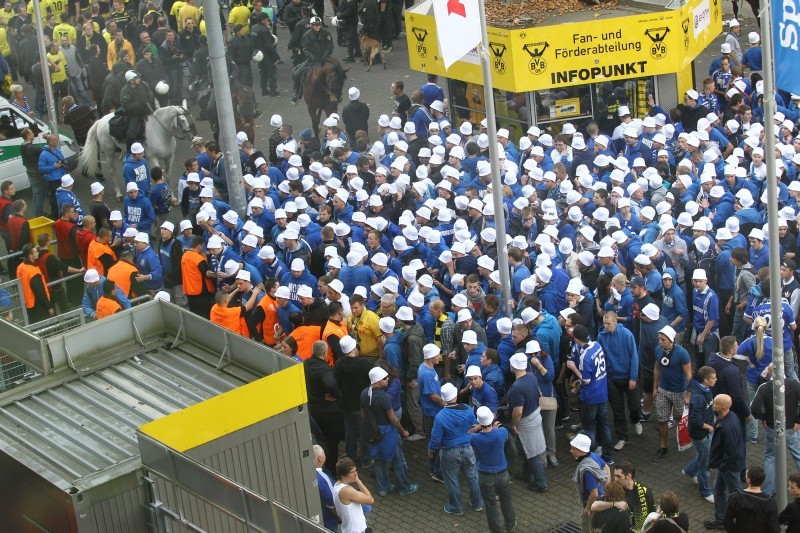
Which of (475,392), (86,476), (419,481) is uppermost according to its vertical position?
(86,476)

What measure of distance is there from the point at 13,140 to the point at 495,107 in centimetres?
792

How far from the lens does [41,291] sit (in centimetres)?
1552

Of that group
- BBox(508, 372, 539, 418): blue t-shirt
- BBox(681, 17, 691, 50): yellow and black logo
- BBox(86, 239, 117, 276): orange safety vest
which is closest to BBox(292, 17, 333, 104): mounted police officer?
BBox(681, 17, 691, 50): yellow and black logo

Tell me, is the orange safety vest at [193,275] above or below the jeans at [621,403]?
above

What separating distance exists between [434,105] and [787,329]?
8.96 metres

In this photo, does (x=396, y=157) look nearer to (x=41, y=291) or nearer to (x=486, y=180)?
(x=486, y=180)

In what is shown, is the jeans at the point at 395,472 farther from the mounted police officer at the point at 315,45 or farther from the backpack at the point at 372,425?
the mounted police officer at the point at 315,45

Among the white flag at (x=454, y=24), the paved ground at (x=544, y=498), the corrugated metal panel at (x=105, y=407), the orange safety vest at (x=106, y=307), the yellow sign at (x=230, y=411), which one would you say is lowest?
the paved ground at (x=544, y=498)

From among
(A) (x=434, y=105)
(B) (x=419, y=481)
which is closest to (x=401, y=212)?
(A) (x=434, y=105)

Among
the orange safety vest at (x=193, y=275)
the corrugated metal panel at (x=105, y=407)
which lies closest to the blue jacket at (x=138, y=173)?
the orange safety vest at (x=193, y=275)

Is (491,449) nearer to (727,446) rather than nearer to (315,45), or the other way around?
(727,446)

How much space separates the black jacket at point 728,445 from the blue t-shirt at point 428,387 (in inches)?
104

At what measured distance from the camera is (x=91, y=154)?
2142cm

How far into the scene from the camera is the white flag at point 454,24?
12.7 m
